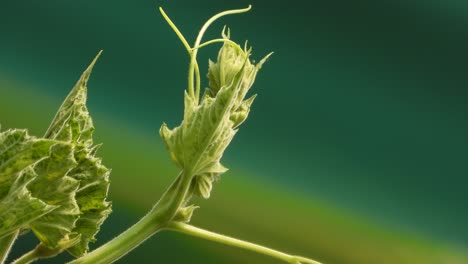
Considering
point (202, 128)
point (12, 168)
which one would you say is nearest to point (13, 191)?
point (12, 168)

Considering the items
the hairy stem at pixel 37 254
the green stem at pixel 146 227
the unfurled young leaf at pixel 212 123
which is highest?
the unfurled young leaf at pixel 212 123

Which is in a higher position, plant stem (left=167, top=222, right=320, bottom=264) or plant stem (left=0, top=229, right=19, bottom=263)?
plant stem (left=167, top=222, right=320, bottom=264)

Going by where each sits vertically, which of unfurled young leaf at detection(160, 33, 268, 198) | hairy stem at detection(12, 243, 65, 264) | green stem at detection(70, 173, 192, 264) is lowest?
hairy stem at detection(12, 243, 65, 264)

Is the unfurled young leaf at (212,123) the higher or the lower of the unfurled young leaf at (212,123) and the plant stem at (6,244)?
the higher

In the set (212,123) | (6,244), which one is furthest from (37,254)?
(212,123)
